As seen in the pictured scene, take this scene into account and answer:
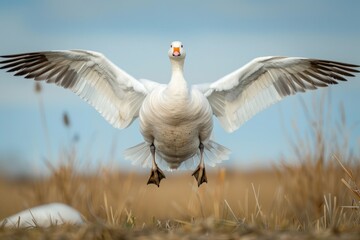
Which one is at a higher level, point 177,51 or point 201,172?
point 177,51

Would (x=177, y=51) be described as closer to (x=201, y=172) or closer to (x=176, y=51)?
(x=176, y=51)

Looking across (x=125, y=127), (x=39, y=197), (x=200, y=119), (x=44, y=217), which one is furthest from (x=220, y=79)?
(x=39, y=197)

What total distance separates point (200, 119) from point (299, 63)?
1.49 meters

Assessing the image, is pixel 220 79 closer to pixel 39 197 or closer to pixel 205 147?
pixel 205 147

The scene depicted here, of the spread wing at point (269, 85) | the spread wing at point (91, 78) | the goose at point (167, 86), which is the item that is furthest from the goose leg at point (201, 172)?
the spread wing at point (91, 78)

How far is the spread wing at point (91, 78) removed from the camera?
685cm

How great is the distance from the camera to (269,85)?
7.12 meters

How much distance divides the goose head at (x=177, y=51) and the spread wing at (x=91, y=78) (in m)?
0.58

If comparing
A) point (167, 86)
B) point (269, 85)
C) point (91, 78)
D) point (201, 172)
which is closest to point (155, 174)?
point (201, 172)

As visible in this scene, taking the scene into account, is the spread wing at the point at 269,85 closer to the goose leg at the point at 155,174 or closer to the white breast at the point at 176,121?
the white breast at the point at 176,121

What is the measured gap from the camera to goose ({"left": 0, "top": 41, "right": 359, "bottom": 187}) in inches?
256

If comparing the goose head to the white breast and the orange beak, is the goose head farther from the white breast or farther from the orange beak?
the white breast

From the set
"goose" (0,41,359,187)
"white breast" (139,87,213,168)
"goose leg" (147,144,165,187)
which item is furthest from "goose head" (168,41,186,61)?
"goose leg" (147,144,165,187)

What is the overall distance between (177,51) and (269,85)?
130cm
